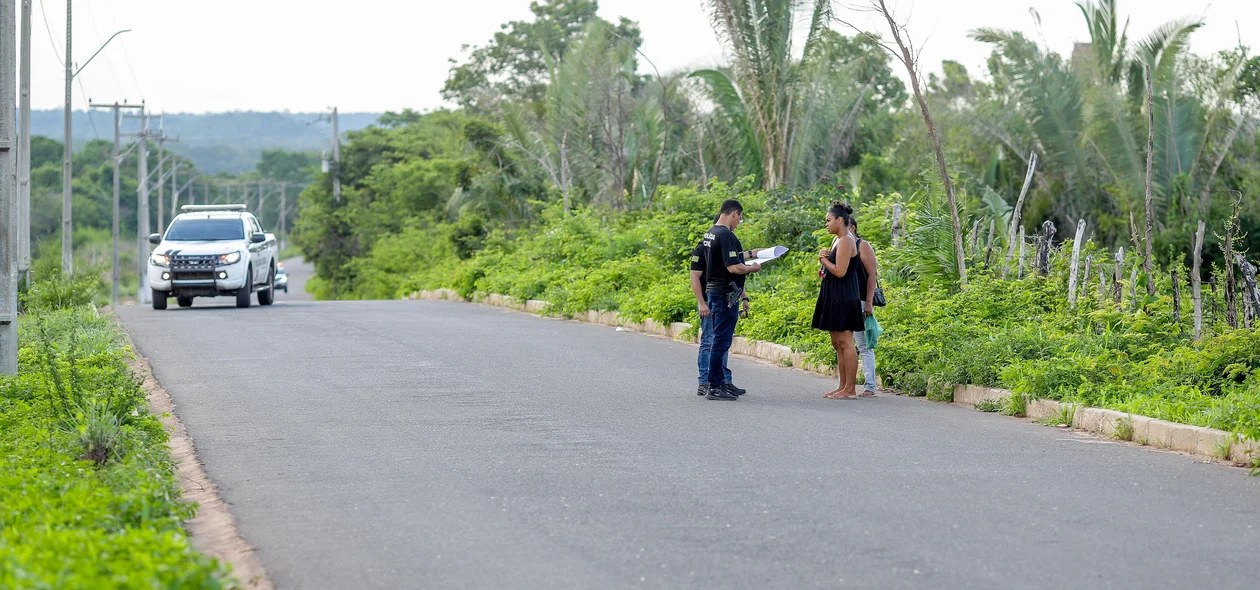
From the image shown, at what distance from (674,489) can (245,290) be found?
19075 mm

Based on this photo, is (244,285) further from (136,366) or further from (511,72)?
(511,72)

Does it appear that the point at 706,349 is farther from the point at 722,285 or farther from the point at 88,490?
the point at 88,490

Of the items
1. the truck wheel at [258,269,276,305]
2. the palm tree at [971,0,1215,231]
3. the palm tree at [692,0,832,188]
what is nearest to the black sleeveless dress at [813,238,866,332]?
the palm tree at [692,0,832,188]

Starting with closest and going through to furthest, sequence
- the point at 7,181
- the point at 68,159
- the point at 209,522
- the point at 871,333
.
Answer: the point at 209,522 → the point at 7,181 → the point at 871,333 → the point at 68,159

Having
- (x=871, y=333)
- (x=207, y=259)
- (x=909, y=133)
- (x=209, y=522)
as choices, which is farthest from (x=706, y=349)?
(x=909, y=133)

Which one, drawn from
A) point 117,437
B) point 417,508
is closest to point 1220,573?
point 417,508

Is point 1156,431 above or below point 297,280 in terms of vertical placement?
below

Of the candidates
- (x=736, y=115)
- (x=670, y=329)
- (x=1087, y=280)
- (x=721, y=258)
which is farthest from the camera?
(x=736, y=115)

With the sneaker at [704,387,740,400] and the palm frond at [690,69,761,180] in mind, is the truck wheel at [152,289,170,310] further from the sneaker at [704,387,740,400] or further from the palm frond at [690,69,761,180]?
the sneaker at [704,387,740,400]

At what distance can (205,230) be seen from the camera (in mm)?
26250

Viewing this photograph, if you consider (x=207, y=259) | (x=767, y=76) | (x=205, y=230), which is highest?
(x=767, y=76)

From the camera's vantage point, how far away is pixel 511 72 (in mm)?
59406

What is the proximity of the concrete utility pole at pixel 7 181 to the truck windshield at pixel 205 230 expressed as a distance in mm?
14128

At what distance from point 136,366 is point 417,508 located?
8427 mm
